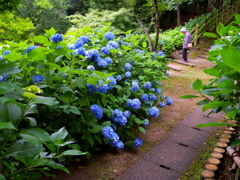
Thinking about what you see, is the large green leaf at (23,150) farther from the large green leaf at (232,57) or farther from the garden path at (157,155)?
the garden path at (157,155)

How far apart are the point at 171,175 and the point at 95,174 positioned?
76 cm

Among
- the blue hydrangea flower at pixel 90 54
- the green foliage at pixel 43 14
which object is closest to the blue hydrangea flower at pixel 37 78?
the blue hydrangea flower at pixel 90 54

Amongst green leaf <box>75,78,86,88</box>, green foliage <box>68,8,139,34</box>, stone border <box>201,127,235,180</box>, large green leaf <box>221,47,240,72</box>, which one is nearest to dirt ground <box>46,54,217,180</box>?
stone border <box>201,127,235,180</box>

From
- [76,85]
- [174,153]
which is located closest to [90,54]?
[76,85]

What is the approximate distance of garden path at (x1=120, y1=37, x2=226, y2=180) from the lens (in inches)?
91.1

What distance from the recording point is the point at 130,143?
9.04 feet

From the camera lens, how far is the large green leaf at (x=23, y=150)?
85cm

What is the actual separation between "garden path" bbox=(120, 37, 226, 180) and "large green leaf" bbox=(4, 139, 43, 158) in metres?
1.56

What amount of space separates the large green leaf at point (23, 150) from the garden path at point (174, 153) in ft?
5.12

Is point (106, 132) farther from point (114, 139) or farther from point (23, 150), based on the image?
point (23, 150)

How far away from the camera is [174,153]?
2709 mm

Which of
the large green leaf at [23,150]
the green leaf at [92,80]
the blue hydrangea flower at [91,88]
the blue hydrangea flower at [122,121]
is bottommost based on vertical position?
the blue hydrangea flower at [122,121]

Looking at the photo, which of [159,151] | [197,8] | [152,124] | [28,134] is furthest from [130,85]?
[197,8]

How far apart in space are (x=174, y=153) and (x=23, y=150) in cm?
217
